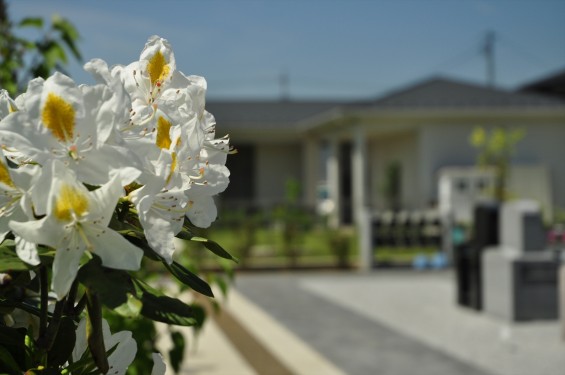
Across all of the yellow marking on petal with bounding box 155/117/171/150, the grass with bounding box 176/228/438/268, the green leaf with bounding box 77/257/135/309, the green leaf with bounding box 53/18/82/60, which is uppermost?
the green leaf with bounding box 53/18/82/60

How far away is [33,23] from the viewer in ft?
10.6

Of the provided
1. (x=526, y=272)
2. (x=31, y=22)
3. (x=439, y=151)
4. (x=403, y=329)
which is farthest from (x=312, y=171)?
(x=31, y=22)

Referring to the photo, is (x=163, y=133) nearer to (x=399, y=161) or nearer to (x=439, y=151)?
(x=439, y=151)

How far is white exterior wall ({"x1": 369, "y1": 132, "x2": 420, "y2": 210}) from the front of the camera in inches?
949

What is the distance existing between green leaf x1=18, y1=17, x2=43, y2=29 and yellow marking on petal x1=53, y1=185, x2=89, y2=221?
263cm

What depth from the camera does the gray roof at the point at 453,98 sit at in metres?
22.2

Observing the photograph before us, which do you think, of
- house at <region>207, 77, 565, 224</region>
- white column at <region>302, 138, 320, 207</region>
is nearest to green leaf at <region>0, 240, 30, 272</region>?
house at <region>207, 77, 565, 224</region>

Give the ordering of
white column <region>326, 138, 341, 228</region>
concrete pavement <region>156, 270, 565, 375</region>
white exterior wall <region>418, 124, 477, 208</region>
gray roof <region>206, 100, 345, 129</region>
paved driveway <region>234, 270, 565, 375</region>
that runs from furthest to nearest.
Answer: gray roof <region>206, 100, 345, 129</region>
white column <region>326, 138, 341, 228</region>
white exterior wall <region>418, 124, 477, 208</region>
paved driveway <region>234, 270, 565, 375</region>
concrete pavement <region>156, 270, 565, 375</region>

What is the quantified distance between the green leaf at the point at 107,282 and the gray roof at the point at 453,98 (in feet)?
69.1

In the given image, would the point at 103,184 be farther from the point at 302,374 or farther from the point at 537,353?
the point at 537,353

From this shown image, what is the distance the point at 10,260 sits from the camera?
88 cm

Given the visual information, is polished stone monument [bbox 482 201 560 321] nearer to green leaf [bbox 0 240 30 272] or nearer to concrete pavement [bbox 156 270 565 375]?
concrete pavement [bbox 156 270 565 375]

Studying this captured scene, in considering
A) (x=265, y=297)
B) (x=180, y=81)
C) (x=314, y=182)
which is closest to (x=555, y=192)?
(x=314, y=182)

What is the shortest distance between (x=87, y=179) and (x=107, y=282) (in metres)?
0.12
